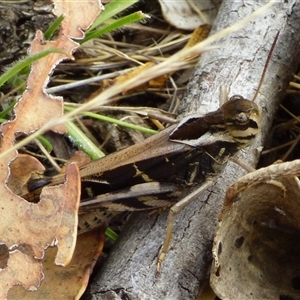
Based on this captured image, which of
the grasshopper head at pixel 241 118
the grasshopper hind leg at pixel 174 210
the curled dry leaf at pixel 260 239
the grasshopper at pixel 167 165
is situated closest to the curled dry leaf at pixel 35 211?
the grasshopper at pixel 167 165

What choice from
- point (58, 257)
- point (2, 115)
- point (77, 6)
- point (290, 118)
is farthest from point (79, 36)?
point (290, 118)

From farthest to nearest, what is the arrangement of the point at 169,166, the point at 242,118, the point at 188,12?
1. the point at 188,12
2. the point at 169,166
3. the point at 242,118

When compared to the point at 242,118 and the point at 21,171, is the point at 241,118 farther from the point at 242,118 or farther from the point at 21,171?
the point at 21,171

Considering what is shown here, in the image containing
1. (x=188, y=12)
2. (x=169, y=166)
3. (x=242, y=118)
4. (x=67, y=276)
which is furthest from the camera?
(x=188, y=12)

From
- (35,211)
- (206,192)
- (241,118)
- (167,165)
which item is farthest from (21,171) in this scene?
(241,118)

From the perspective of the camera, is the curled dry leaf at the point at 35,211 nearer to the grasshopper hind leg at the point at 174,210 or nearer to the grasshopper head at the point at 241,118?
the grasshopper hind leg at the point at 174,210

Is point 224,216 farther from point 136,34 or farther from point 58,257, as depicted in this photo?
point 136,34

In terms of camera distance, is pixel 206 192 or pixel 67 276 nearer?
pixel 67 276

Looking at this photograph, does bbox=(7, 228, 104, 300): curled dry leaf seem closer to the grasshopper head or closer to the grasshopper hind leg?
the grasshopper hind leg
